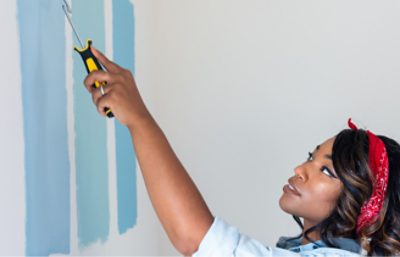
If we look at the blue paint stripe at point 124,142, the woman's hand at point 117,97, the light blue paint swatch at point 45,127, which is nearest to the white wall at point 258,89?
the blue paint stripe at point 124,142

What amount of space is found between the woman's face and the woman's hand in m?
0.37

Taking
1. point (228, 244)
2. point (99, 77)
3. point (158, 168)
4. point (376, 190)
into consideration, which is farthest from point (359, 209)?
point (99, 77)

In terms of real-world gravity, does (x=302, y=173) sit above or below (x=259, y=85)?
below

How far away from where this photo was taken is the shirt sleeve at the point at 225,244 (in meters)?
0.64

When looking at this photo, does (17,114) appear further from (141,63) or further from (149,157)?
(141,63)

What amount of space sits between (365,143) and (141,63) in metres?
0.59

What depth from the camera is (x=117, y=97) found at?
611 mm

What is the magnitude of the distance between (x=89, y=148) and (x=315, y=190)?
41 cm

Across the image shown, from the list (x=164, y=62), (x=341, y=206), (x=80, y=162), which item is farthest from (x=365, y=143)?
(x=164, y=62)

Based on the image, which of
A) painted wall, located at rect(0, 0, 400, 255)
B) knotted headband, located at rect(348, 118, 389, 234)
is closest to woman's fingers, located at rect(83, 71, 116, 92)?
knotted headband, located at rect(348, 118, 389, 234)

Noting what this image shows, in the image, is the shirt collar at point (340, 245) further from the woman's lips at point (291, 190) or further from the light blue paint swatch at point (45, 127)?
the light blue paint swatch at point (45, 127)

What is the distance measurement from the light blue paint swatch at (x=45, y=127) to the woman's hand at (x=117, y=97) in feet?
0.36

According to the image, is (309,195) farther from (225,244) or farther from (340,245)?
(225,244)

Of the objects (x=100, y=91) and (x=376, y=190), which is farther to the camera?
(x=376, y=190)
